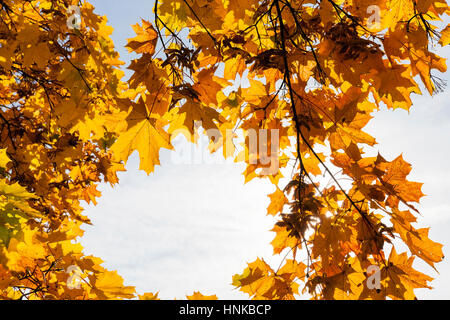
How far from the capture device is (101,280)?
8.05 feet

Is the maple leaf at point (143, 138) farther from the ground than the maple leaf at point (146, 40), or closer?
closer

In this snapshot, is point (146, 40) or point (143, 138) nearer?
point (143, 138)

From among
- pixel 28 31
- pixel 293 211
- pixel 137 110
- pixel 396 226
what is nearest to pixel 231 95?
pixel 137 110

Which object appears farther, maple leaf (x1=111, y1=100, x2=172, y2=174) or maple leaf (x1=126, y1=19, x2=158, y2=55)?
maple leaf (x1=126, y1=19, x2=158, y2=55)

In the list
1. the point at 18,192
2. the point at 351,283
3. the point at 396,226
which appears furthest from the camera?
the point at 351,283

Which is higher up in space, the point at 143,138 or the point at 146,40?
the point at 146,40

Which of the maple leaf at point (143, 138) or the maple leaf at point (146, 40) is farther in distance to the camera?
the maple leaf at point (146, 40)

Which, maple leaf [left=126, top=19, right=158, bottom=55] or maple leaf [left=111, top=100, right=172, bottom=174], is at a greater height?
maple leaf [left=126, top=19, right=158, bottom=55]

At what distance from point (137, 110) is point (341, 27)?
1430 mm
